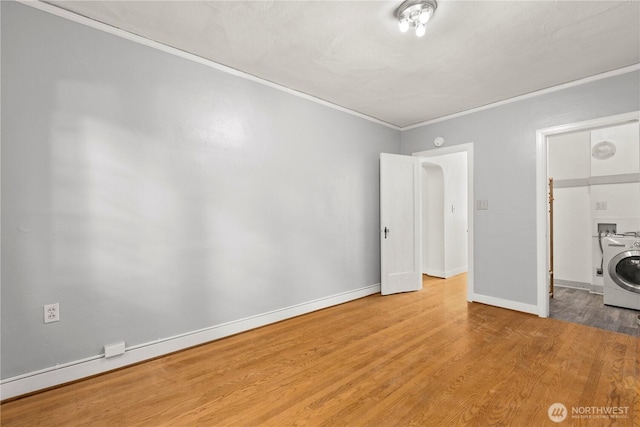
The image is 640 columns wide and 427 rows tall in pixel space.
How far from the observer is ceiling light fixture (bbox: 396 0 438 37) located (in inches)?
76.4

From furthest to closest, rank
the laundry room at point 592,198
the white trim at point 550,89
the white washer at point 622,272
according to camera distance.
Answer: the laundry room at point 592,198 → the white washer at point 622,272 → the white trim at point 550,89

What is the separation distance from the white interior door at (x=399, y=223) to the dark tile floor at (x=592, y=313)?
1.71 m

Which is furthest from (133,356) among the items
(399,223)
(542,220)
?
(542,220)

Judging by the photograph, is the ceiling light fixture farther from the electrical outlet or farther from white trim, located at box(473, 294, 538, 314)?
white trim, located at box(473, 294, 538, 314)

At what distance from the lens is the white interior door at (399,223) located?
13.8 ft

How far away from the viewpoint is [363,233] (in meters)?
4.15

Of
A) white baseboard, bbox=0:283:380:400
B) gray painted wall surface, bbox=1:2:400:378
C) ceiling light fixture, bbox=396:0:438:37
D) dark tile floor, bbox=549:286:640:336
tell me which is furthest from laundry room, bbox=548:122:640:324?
white baseboard, bbox=0:283:380:400

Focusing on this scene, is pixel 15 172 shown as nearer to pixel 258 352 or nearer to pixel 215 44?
pixel 215 44

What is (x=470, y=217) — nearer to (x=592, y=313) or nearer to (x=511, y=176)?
(x=511, y=176)

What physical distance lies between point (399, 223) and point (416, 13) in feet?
9.29

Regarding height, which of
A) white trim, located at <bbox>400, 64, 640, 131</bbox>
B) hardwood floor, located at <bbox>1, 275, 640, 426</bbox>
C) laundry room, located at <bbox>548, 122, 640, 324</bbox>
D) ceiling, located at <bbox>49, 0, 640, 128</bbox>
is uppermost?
ceiling, located at <bbox>49, 0, 640, 128</bbox>

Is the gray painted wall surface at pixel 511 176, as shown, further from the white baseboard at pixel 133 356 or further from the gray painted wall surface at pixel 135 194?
the white baseboard at pixel 133 356

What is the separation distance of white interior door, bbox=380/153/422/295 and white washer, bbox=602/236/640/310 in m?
2.27

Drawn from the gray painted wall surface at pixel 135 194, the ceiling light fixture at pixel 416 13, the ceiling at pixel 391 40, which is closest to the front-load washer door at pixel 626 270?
the ceiling at pixel 391 40
